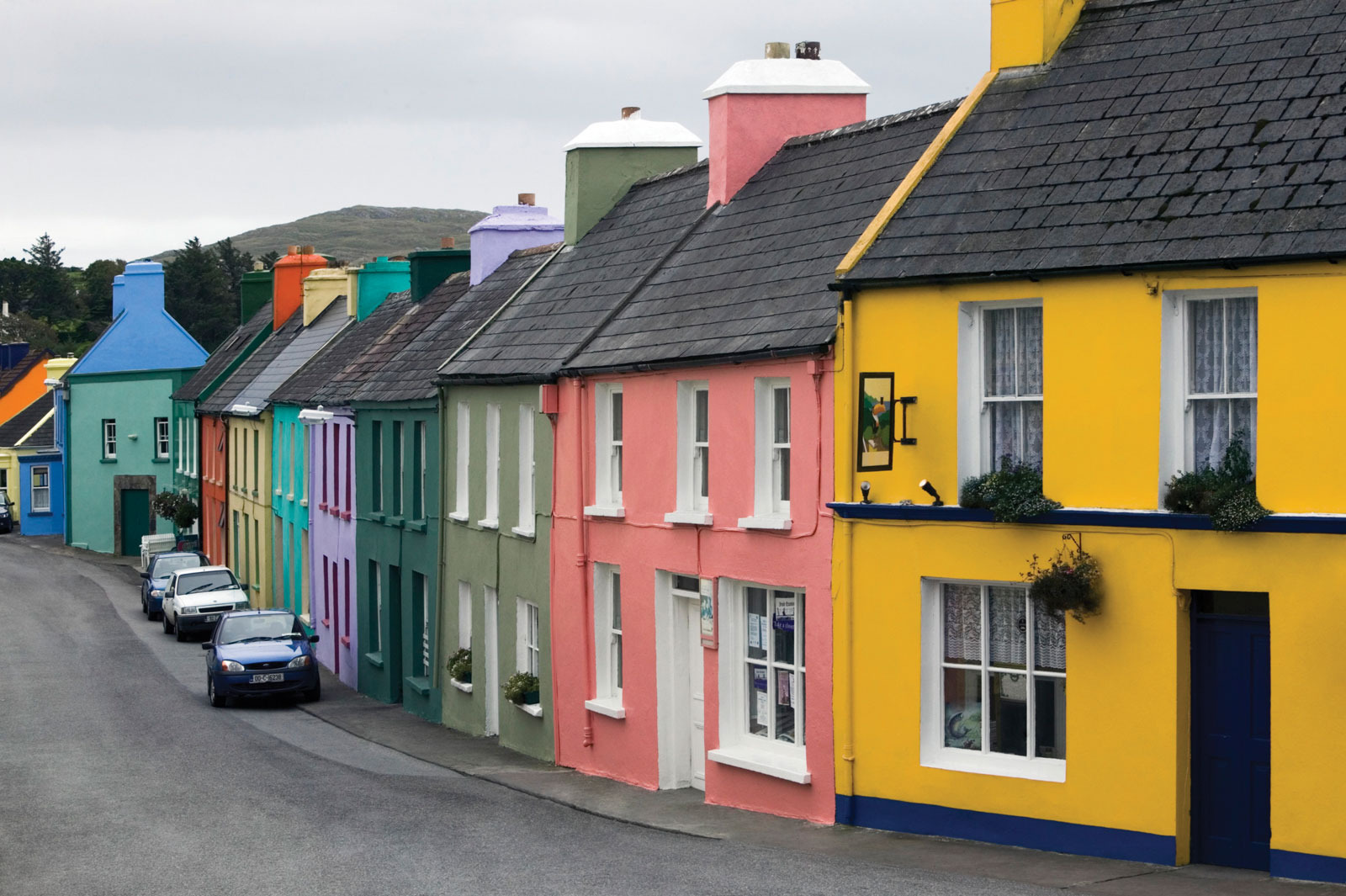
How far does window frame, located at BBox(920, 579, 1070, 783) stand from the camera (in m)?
15.0

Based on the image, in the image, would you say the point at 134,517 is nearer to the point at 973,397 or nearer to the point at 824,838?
the point at 824,838

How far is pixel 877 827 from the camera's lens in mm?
16266

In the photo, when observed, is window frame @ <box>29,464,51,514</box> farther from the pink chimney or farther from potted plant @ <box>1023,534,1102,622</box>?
potted plant @ <box>1023,534,1102,622</box>

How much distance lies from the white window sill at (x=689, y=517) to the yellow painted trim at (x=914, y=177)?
3801mm

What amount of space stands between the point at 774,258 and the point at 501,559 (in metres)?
8.10

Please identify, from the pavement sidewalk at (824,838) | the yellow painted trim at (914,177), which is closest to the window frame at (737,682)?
the pavement sidewalk at (824,838)

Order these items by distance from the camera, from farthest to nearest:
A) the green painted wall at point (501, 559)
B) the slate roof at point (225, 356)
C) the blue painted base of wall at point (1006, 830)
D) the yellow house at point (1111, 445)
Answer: the slate roof at point (225, 356) < the green painted wall at point (501, 559) < the blue painted base of wall at point (1006, 830) < the yellow house at point (1111, 445)

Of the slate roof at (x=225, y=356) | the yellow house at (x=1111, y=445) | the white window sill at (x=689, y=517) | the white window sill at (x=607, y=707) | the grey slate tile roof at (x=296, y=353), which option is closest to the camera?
the yellow house at (x=1111, y=445)

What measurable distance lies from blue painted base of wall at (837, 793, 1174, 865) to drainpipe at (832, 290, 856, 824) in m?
0.21

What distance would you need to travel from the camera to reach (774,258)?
1973 centimetres

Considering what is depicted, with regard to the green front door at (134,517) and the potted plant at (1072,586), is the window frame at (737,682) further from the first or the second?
the green front door at (134,517)

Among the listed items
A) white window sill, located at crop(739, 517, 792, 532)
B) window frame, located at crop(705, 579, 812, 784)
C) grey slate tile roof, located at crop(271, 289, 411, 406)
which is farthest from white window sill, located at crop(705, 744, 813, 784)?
grey slate tile roof, located at crop(271, 289, 411, 406)

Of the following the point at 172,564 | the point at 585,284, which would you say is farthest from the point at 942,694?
the point at 172,564

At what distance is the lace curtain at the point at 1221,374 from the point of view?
13.7 meters
